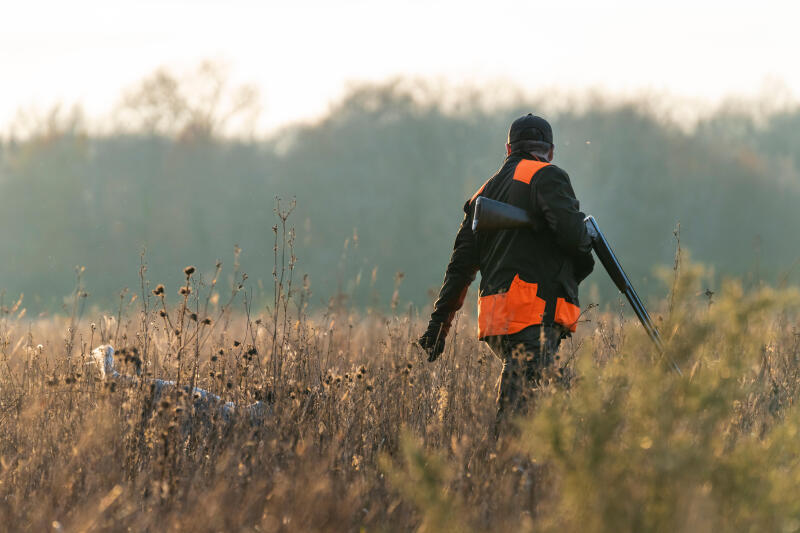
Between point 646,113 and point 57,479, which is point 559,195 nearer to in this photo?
point 57,479

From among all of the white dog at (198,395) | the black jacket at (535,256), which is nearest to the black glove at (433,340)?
the black jacket at (535,256)

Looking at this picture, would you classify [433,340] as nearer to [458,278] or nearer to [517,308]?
[458,278]

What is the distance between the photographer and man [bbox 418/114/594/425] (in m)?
4.03

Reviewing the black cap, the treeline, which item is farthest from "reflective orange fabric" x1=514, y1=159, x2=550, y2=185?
Result: the treeline

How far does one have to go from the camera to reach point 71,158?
103ft

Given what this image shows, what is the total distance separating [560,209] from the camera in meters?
4.00

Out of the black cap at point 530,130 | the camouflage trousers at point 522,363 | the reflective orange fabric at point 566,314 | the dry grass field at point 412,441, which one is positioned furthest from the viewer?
the black cap at point 530,130

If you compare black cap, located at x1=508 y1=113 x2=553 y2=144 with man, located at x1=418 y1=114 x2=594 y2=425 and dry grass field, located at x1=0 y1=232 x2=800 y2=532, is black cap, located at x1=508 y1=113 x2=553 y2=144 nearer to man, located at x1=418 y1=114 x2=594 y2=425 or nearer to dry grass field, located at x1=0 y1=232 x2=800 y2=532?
man, located at x1=418 y1=114 x2=594 y2=425

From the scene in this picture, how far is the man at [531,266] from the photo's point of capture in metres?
→ 4.03

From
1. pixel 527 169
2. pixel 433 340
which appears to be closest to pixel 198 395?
pixel 433 340

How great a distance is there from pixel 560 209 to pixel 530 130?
500 millimetres

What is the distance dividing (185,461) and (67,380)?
0.66 meters

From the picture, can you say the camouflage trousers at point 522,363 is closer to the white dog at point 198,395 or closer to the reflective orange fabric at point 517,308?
the reflective orange fabric at point 517,308

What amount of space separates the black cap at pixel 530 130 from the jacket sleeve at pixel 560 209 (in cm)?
23
